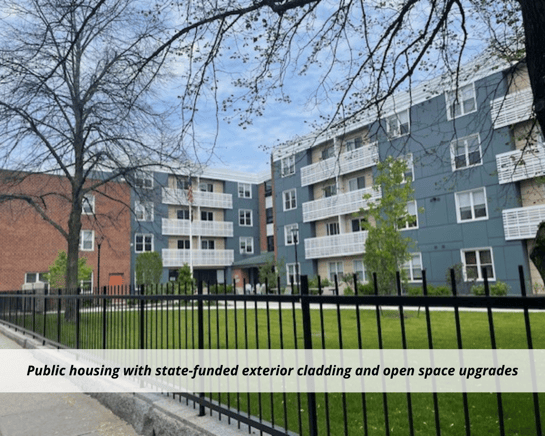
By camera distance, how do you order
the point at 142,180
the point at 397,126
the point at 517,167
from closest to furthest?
the point at 397,126 → the point at 142,180 → the point at 517,167

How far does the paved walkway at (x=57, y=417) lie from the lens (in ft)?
16.0

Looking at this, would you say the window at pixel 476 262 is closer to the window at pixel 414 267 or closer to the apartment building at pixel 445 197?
the apartment building at pixel 445 197

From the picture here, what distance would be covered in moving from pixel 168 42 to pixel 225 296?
15.2ft

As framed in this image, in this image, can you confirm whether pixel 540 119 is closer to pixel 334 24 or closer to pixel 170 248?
pixel 334 24

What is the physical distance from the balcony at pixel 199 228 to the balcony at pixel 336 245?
13.7 meters

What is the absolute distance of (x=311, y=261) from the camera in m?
34.7

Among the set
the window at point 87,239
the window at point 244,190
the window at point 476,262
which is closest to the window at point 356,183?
the window at point 476,262

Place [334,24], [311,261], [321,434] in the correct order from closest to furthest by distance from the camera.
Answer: [321,434] → [334,24] → [311,261]

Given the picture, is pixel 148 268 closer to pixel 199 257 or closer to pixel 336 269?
pixel 199 257

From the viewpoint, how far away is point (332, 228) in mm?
34344

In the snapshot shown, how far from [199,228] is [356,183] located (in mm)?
18088

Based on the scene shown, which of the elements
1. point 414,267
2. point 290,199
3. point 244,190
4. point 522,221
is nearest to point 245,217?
point 244,190

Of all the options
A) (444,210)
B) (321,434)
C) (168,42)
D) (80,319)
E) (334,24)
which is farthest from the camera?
(444,210)

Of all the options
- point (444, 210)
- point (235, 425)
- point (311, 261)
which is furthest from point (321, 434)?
point (311, 261)
